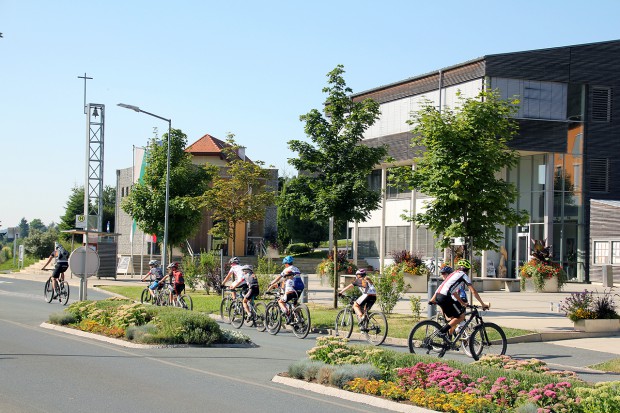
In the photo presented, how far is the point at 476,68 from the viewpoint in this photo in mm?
42688

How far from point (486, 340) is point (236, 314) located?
8.26m

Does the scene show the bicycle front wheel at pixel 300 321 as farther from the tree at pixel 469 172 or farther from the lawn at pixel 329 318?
the tree at pixel 469 172

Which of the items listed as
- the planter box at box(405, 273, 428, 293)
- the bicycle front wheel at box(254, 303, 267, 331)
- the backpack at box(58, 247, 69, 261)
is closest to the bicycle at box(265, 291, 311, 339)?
the bicycle front wheel at box(254, 303, 267, 331)

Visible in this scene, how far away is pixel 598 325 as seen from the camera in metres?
20.4

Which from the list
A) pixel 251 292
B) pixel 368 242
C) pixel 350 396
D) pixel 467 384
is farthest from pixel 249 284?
pixel 368 242

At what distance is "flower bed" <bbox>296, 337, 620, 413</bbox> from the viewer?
8867 millimetres

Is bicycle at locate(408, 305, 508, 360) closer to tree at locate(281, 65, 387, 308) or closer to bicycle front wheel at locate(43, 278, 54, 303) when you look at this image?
tree at locate(281, 65, 387, 308)

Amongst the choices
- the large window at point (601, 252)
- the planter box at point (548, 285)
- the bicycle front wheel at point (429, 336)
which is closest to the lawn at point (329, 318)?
the bicycle front wheel at point (429, 336)

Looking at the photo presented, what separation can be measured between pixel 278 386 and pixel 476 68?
1332 inches

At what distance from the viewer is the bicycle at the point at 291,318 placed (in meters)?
19.4

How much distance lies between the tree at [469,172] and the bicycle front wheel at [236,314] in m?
5.62

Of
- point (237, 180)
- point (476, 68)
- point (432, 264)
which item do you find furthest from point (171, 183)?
point (476, 68)

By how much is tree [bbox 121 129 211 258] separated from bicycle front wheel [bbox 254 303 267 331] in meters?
21.0

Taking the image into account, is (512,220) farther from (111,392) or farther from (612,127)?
(612,127)
